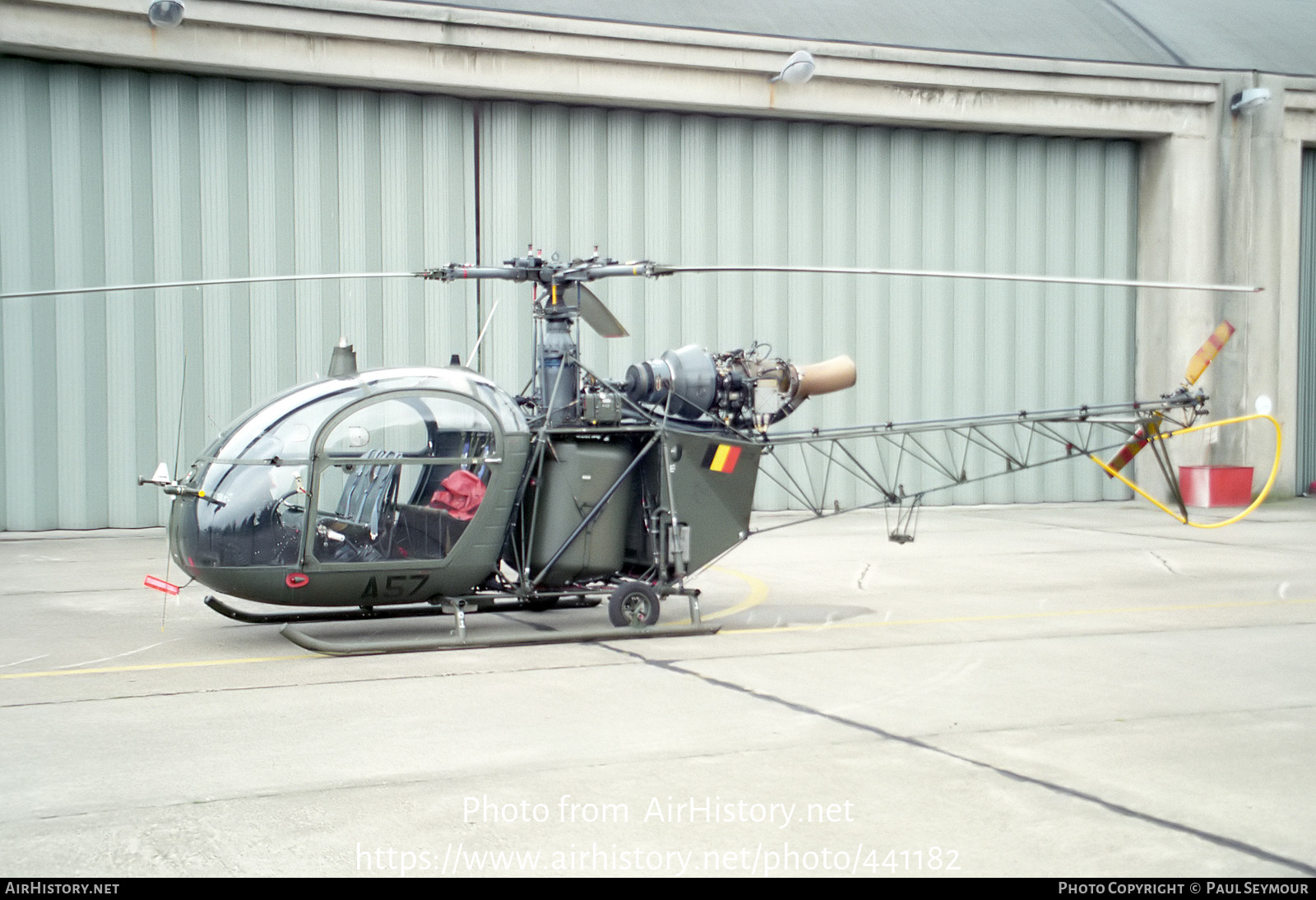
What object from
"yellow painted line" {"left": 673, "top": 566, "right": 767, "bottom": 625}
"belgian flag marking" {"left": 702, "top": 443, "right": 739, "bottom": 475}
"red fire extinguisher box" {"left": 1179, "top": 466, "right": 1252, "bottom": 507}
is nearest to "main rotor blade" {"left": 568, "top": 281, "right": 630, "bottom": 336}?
"belgian flag marking" {"left": 702, "top": 443, "right": 739, "bottom": 475}

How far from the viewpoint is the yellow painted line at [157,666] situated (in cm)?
761

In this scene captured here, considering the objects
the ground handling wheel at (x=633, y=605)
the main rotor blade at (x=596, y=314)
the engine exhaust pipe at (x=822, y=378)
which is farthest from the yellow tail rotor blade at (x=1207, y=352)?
the ground handling wheel at (x=633, y=605)

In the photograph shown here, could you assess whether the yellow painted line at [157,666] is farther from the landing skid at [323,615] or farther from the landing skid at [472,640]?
the landing skid at [323,615]

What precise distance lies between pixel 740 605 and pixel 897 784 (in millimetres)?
4981

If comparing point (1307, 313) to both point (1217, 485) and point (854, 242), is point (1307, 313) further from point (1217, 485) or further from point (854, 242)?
point (854, 242)

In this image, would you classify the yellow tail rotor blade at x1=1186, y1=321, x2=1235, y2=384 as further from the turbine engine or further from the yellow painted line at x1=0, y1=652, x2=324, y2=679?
the yellow painted line at x1=0, y1=652, x2=324, y2=679

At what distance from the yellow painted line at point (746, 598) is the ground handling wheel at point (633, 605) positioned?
503mm

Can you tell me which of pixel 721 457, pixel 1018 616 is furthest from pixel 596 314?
pixel 1018 616

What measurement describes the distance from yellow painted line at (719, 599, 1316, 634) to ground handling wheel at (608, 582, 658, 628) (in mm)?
566

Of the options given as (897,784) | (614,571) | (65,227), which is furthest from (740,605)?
(65,227)

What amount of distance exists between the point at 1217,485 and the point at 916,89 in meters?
7.28

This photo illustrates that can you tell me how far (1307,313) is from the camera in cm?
2066

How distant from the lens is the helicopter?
786cm

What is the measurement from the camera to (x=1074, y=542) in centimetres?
1480
